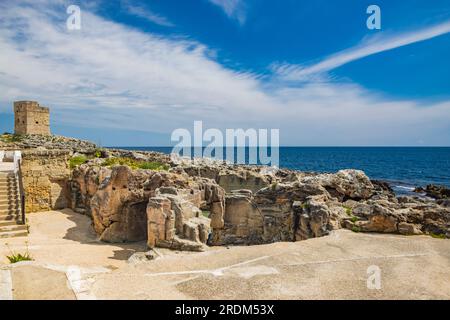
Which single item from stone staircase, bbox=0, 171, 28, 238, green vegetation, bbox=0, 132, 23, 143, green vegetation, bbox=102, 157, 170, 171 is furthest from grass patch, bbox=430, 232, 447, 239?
green vegetation, bbox=0, 132, 23, 143

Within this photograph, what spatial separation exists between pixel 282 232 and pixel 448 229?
7.52 metres

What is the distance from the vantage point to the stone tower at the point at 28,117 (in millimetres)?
45094

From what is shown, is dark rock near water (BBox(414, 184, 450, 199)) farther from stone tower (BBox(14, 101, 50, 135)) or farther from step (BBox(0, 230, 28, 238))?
stone tower (BBox(14, 101, 50, 135))

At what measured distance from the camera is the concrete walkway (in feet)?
24.2

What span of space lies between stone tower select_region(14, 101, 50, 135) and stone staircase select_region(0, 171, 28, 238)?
91.3ft

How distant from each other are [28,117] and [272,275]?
1816 inches

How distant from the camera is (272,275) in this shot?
8.42m

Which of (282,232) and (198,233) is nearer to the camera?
(198,233)

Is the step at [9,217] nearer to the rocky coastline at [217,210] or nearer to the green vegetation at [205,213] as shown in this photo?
the rocky coastline at [217,210]
